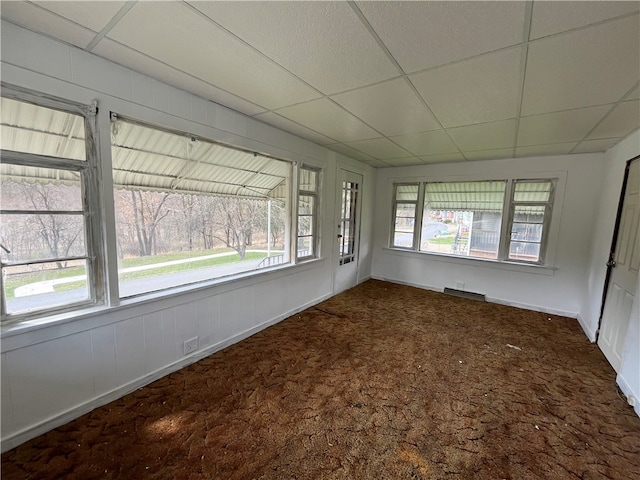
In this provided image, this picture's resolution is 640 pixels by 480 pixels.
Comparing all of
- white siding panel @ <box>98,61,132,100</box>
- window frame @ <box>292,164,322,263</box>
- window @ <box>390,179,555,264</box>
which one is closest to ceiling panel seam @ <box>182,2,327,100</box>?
white siding panel @ <box>98,61,132,100</box>

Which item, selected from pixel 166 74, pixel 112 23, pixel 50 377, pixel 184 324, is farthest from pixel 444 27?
pixel 50 377

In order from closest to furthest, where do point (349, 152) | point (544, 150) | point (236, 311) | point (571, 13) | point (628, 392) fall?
point (571, 13) < point (628, 392) < point (236, 311) < point (544, 150) < point (349, 152)

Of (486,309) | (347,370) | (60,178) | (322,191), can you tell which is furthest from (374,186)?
(60,178)

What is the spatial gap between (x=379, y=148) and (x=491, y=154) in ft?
5.59

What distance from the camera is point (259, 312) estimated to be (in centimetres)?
306

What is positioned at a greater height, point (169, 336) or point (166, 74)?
point (166, 74)

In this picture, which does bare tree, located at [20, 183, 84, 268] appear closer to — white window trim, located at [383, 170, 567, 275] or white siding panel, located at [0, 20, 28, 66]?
white siding panel, located at [0, 20, 28, 66]

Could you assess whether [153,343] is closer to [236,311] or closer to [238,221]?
[236,311]

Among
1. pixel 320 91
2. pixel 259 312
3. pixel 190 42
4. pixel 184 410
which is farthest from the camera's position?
pixel 259 312

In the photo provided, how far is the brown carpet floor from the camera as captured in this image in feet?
4.87

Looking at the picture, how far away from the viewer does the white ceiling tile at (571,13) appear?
3.59 ft

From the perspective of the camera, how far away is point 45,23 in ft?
4.52

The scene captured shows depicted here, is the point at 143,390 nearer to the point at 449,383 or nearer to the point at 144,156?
the point at 144,156

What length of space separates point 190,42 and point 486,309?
4726mm
